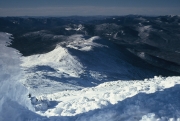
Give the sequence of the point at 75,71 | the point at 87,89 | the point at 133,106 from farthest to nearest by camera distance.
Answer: the point at 75,71
the point at 87,89
the point at 133,106

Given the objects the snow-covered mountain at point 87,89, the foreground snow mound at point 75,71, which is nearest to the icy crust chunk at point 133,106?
the snow-covered mountain at point 87,89

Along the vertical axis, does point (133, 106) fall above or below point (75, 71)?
above

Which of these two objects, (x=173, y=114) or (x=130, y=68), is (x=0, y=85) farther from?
(x=130, y=68)

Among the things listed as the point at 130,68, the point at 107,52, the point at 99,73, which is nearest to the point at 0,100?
the point at 99,73

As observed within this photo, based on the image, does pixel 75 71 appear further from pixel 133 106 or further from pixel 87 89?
pixel 133 106

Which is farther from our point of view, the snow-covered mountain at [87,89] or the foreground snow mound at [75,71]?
the foreground snow mound at [75,71]

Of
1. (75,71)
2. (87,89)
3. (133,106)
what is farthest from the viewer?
(75,71)

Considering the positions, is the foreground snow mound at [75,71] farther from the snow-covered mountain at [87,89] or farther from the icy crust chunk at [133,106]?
the icy crust chunk at [133,106]

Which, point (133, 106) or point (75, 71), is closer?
point (133, 106)

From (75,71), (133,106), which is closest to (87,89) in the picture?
(133,106)

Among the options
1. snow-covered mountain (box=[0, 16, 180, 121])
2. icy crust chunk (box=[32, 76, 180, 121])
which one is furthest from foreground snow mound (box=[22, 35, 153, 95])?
icy crust chunk (box=[32, 76, 180, 121])

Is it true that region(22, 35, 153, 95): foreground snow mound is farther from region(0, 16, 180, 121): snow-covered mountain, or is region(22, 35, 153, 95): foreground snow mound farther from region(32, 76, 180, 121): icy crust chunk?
region(32, 76, 180, 121): icy crust chunk
